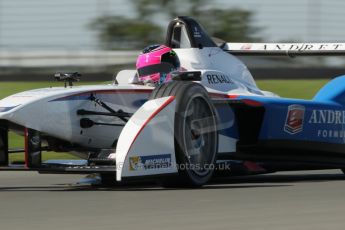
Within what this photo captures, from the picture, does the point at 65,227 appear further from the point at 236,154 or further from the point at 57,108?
the point at 236,154

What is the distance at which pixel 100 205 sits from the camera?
7.62 meters

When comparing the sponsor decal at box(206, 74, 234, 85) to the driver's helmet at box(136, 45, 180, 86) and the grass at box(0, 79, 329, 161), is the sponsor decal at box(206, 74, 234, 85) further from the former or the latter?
the grass at box(0, 79, 329, 161)

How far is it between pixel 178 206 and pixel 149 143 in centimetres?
135

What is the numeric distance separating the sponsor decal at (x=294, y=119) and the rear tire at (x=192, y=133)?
103cm

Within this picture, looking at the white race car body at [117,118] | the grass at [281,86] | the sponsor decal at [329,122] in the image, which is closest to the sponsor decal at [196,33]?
the white race car body at [117,118]

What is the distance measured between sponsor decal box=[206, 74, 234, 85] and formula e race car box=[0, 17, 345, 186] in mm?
13

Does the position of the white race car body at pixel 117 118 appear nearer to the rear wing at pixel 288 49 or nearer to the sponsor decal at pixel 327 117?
the sponsor decal at pixel 327 117

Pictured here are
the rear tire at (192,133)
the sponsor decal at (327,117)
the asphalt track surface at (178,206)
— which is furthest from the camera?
the sponsor decal at (327,117)

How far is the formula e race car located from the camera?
884 cm

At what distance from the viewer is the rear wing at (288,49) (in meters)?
11.6

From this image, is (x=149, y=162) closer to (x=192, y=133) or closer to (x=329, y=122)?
(x=192, y=133)

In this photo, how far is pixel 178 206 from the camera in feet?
24.7

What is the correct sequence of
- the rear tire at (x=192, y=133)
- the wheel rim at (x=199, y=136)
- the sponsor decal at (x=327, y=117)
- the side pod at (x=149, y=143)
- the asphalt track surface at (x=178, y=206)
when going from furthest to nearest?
the sponsor decal at (x=327, y=117) → the wheel rim at (x=199, y=136) → the rear tire at (x=192, y=133) → the side pod at (x=149, y=143) → the asphalt track surface at (x=178, y=206)

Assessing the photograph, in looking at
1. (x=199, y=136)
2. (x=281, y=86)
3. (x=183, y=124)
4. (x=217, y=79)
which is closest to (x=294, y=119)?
(x=217, y=79)
